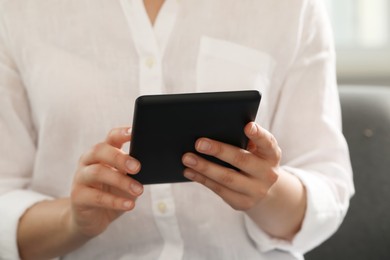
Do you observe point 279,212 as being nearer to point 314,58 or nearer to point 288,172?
point 288,172

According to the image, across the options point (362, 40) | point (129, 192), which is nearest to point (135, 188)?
point (129, 192)

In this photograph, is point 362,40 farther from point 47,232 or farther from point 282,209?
point 47,232

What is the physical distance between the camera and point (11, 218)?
872 mm

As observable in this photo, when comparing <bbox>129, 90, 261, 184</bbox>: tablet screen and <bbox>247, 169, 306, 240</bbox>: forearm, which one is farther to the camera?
<bbox>247, 169, 306, 240</bbox>: forearm

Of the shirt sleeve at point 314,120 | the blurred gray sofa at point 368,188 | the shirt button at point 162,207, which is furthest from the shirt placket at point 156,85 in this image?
the blurred gray sofa at point 368,188

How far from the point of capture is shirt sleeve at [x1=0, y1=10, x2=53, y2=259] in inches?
34.4

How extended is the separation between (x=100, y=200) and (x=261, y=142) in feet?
0.64

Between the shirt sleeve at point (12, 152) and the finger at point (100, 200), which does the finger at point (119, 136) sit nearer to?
the finger at point (100, 200)

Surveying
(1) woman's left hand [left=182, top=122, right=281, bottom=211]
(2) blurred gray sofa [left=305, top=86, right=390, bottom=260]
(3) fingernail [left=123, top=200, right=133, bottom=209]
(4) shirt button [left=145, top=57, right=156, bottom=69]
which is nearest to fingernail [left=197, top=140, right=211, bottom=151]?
(1) woman's left hand [left=182, top=122, right=281, bottom=211]

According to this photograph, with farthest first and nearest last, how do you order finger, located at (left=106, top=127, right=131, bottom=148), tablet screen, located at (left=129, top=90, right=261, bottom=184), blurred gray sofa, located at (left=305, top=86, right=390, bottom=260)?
blurred gray sofa, located at (left=305, top=86, right=390, bottom=260) < finger, located at (left=106, top=127, right=131, bottom=148) < tablet screen, located at (left=129, top=90, right=261, bottom=184)

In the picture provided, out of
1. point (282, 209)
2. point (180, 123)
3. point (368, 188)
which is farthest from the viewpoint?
point (368, 188)

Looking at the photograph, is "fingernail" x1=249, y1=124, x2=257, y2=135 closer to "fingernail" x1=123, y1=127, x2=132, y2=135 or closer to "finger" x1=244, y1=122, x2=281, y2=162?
"finger" x1=244, y1=122, x2=281, y2=162

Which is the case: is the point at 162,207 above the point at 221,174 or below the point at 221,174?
below

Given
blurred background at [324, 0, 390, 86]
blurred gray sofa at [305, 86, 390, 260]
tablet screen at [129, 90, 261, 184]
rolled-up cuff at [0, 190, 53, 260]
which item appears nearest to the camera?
tablet screen at [129, 90, 261, 184]
